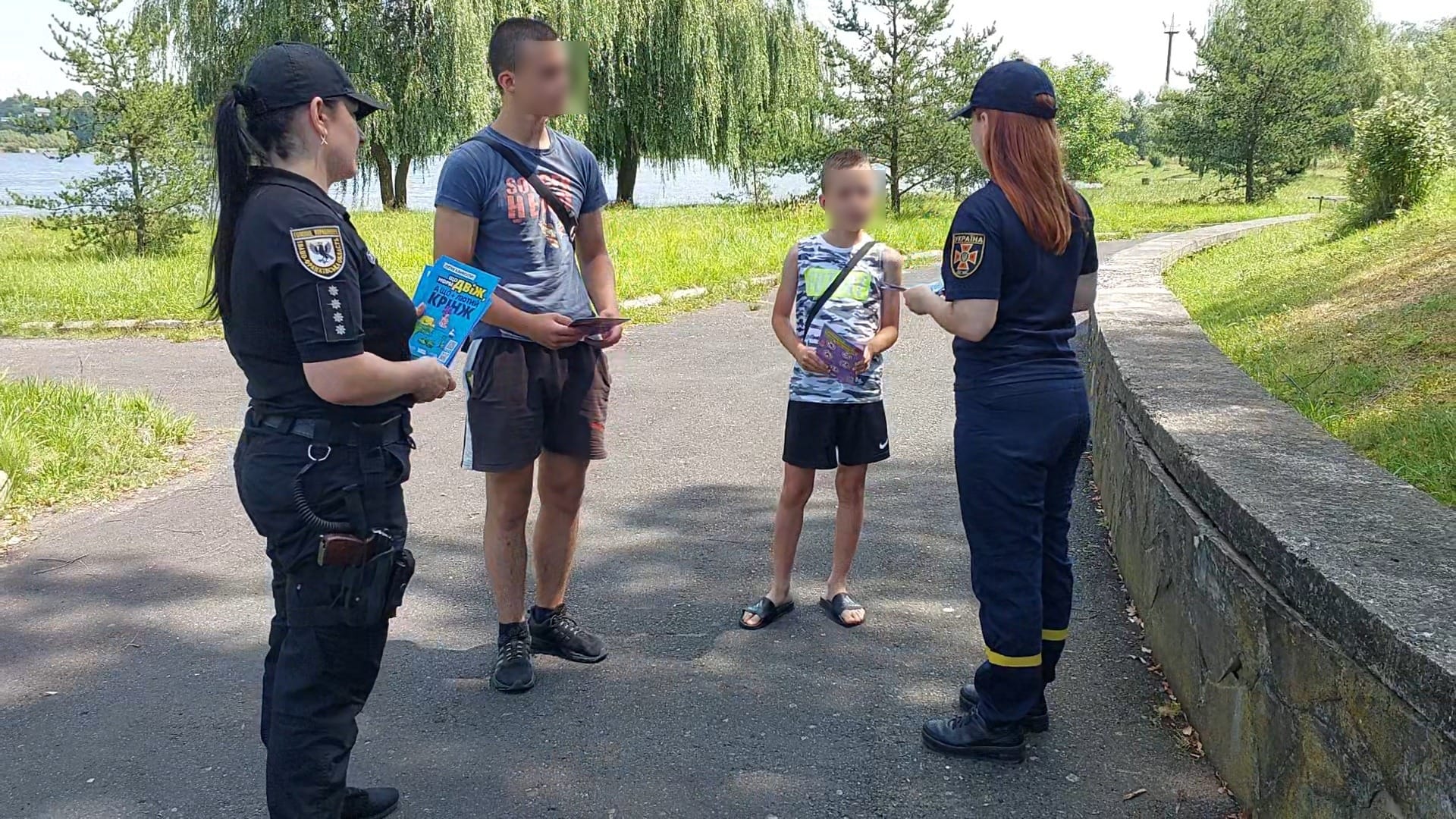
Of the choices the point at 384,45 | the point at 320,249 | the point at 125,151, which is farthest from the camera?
the point at 384,45

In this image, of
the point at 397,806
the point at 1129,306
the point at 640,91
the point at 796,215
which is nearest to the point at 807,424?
the point at 397,806

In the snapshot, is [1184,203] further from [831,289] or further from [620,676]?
[620,676]

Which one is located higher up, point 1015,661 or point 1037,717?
point 1015,661

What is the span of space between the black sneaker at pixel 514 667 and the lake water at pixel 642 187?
50.5ft

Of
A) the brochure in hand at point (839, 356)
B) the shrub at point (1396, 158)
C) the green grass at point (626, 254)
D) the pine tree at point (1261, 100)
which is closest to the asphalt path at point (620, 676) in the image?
the brochure in hand at point (839, 356)

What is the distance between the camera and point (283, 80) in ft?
8.09

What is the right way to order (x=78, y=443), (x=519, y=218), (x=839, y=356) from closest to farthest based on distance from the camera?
(x=519, y=218) < (x=839, y=356) < (x=78, y=443)

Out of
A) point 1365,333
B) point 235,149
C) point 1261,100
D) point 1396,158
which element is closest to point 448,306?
point 235,149

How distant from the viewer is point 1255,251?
1302 centimetres

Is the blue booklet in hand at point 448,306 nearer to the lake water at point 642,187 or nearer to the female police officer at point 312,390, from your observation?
the female police officer at point 312,390

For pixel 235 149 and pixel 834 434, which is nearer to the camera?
pixel 235 149

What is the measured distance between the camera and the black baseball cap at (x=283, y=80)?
2.46 meters

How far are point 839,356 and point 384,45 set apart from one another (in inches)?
734

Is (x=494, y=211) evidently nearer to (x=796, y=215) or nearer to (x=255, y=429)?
(x=255, y=429)
